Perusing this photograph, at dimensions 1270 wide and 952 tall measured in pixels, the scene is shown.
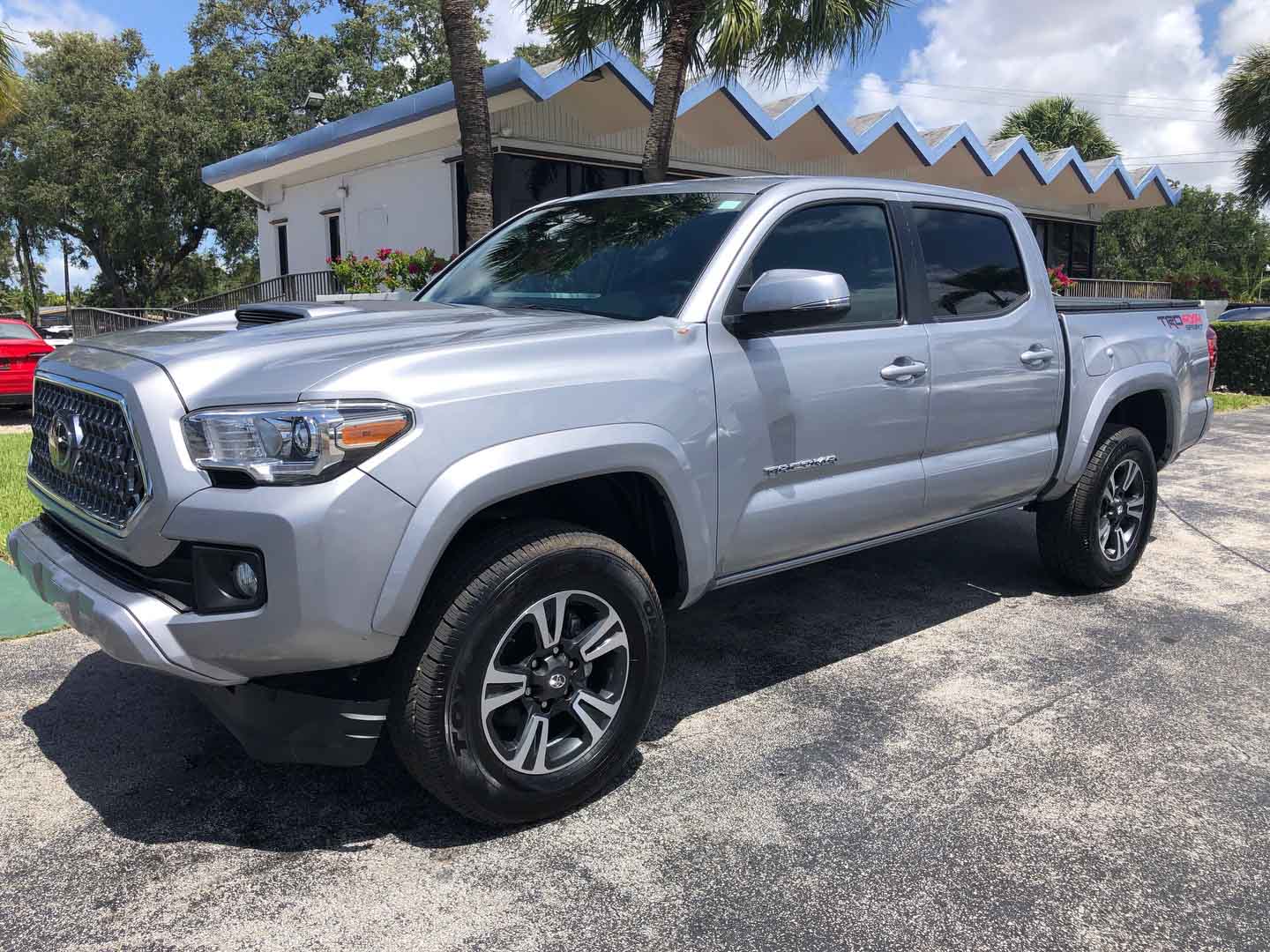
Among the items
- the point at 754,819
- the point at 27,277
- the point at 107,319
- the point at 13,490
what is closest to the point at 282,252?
the point at 107,319

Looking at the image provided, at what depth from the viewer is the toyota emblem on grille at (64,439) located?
9.77ft

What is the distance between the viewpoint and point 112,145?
32.5 meters

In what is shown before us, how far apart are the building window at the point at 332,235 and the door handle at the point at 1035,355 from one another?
19289mm

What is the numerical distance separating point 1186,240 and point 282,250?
205ft

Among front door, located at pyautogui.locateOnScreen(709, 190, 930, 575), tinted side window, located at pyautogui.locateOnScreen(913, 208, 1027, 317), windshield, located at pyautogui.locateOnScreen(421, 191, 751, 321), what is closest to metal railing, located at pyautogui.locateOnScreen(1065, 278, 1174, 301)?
tinted side window, located at pyautogui.locateOnScreen(913, 208, 1027, 317)

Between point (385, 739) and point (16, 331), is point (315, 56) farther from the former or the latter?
point (385, 739)

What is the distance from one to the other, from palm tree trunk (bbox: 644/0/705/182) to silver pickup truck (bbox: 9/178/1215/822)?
810 centimetres

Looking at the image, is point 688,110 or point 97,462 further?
point 688,110

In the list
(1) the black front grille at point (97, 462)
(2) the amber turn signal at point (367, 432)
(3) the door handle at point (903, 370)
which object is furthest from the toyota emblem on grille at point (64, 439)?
(3) the door handle at point (903, 370)

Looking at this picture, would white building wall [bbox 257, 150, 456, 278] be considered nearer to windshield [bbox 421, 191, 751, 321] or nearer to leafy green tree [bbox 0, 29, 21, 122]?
leafy green tree [bbox 0, 29, 21, 122]

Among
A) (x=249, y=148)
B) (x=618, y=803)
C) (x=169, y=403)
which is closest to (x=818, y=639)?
(x=618, y=803)

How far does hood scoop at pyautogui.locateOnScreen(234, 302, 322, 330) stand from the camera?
3582 mm

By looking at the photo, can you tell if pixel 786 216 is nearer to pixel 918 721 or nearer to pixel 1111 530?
pixel 918 721

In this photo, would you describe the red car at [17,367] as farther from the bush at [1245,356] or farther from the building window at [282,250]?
the bush at [1245,356]
